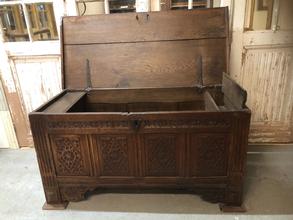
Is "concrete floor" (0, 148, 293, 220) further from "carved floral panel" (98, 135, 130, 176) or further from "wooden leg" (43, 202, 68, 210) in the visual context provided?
"carved floral panel" (98, 135, 130, 176)

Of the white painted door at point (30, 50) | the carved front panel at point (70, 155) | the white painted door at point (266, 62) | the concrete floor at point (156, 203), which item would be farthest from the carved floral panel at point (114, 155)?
the white painted door at point (266, 62)

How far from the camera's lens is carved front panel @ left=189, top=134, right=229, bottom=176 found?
1335 mm

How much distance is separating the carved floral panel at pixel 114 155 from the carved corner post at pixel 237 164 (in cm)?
61

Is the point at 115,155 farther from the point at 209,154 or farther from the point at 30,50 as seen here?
the point at 30,50

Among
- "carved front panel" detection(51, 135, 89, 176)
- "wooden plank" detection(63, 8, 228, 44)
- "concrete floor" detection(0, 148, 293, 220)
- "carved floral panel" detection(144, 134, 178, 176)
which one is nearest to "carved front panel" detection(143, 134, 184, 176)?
"carved floral panel" detection(144, 134, 178, 176)

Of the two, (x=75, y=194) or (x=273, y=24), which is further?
(x=273, y=24)

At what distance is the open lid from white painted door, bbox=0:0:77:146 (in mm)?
255

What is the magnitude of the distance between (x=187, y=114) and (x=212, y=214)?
66 centimetres

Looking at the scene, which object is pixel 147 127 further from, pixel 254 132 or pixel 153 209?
pixel 254 132

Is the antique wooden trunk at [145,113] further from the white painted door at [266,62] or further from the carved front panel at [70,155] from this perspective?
the white painted door at [266,62]

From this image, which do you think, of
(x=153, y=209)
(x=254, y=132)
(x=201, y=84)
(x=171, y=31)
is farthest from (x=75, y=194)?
(x=254, y=132)

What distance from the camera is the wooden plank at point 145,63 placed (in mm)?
1777

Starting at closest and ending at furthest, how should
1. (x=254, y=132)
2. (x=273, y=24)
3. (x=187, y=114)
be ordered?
(x=187, y=114) → (x=273, y=24) → (x=254, y=132)

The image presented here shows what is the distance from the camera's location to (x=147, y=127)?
1.33 m
